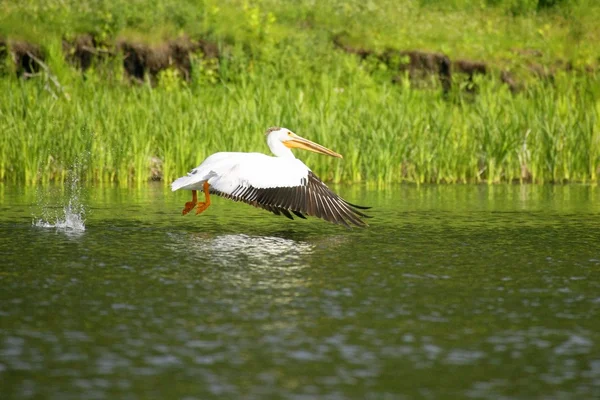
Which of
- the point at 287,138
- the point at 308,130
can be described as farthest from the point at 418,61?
the point at 287,138

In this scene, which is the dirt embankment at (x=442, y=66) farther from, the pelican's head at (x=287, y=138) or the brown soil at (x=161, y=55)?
the pelican's head at (x=287, y=138)

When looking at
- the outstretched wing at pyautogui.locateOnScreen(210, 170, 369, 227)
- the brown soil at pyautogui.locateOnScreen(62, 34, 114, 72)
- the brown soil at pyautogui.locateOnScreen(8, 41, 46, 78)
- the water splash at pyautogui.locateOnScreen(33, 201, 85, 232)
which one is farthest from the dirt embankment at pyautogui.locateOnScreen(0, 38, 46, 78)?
the outstretched wing at pyautogui.locateOnScreen(210, 170, 369, 227)

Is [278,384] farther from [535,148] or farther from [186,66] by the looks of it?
[186,66]

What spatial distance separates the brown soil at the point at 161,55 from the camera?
73.8 feet

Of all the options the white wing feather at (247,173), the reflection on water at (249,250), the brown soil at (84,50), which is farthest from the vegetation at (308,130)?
the reflection on water at (249,250)

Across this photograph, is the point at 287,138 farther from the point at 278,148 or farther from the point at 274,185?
the point at 274,185

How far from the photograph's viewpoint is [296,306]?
6012 mm

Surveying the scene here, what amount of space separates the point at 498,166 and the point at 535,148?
1.89ft

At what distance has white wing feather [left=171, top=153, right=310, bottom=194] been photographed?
369 inches

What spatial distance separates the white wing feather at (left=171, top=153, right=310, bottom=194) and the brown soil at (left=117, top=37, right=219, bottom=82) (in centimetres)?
1284

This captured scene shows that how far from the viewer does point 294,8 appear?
25.9 meters

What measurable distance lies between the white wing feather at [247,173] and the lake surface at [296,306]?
0.41 m

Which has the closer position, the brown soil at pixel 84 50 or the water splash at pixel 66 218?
the water splash at pixel 66 218

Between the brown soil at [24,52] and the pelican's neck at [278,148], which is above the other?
the brown soil at [24,52]
